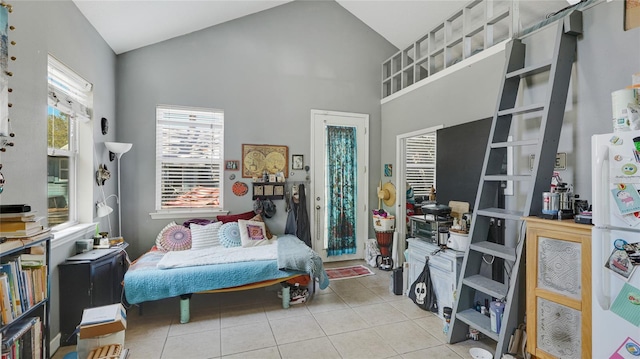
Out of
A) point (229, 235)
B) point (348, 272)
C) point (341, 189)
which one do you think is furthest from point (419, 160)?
point (229, 235)

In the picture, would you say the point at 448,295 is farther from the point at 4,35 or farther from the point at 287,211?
the point at 4,35

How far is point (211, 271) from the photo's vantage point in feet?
9.32

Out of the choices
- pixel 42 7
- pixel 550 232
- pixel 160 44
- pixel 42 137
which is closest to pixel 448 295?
pixel 550 232

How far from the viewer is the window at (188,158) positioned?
12.7ft

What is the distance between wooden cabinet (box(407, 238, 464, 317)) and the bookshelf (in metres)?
3.04

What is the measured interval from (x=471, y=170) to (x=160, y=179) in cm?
376

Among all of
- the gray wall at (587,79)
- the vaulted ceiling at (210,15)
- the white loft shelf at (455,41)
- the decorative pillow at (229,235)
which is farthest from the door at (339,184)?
the gray wall at (587,79)

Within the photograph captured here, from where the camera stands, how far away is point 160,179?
12.6ft

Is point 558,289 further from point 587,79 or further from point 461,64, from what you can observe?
point 461,64

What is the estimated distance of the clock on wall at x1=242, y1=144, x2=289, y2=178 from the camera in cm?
416

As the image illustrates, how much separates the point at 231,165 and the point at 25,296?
Result: 2.66 m

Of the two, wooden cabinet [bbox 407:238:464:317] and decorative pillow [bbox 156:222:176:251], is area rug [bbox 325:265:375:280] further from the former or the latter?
decorative pillow [bbox 156:222:176:251]

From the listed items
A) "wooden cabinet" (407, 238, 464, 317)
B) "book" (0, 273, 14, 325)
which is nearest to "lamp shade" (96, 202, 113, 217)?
"book" (0, 273, 14, 325)

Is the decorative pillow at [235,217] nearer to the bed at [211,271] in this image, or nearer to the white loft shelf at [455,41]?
the bed at [211,271]
